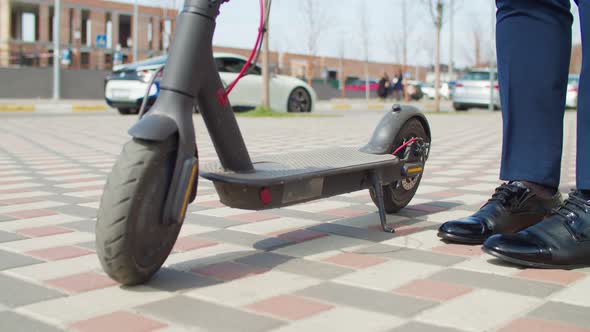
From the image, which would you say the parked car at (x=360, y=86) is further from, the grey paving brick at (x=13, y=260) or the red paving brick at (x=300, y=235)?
the grey paving brick at (x=13, y=260)

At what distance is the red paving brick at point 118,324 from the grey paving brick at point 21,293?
0.98ft

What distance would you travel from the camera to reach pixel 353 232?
3.35m

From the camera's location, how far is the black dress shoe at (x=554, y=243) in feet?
8.48

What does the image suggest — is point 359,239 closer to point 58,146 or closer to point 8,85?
point 58,146

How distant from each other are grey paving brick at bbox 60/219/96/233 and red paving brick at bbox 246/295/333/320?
143 centimetres

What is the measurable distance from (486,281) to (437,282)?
0.55ft

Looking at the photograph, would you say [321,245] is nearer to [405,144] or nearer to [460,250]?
[460,250]

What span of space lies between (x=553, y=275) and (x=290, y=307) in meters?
1.00

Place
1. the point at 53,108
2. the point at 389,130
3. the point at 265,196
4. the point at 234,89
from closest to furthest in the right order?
the point at 265,196, the point at 389,130, the point at 234,89, the point at 53,108

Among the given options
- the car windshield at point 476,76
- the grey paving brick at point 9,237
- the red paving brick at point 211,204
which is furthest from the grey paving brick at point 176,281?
the car windshield at point 476,76

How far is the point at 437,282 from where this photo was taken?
245cm

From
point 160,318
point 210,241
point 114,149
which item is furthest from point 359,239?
point 114,149

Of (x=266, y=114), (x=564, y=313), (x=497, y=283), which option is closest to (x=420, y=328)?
(x=564, y=313)

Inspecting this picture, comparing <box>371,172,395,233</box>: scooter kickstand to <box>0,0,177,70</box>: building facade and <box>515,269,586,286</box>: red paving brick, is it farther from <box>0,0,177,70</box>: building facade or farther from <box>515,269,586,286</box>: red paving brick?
<box>0,0,177,70</box>: building facade
